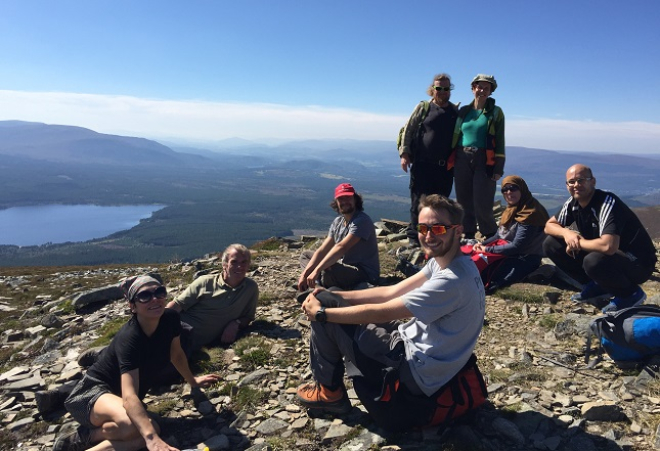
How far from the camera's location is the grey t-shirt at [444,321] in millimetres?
3996

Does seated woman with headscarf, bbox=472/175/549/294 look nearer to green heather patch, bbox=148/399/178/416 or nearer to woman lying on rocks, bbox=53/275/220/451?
green heather patch, bbox=148/399/178/416

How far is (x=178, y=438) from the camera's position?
5531 mm

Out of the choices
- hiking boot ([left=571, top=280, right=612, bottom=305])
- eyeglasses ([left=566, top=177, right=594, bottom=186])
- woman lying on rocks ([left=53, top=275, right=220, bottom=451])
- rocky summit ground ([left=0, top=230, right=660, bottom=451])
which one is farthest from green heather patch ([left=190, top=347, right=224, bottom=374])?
hiking boot ([left=571, top=280, right=612, bottom=305])

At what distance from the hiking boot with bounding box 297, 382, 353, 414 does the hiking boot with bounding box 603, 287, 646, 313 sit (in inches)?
215

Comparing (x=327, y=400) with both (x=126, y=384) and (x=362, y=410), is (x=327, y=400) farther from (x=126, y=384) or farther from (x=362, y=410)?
(x=126, y=384)

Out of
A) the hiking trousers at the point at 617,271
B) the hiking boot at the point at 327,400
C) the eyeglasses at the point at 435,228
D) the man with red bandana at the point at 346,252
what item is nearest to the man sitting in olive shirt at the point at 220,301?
the man with red bandana at the point at 346,252

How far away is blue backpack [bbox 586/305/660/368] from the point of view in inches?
211

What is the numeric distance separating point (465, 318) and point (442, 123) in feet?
26.7

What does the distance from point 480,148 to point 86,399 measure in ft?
33.1

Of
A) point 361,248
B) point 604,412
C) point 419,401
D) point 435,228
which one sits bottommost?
point 604,412

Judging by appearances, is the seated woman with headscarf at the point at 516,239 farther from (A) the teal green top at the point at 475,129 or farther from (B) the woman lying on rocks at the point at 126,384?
(B) the woman lying on rocks at the point at 126,384

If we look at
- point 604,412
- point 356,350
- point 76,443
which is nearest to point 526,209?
point 604,412

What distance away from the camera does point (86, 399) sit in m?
5.07

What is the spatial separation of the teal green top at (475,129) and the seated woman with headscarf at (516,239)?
5.45 feet
